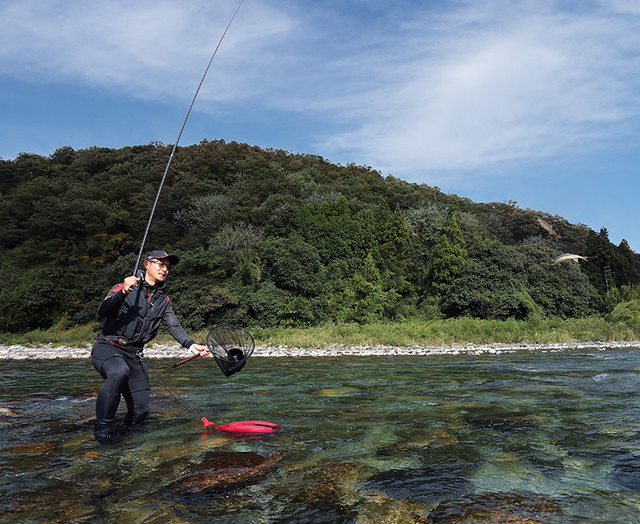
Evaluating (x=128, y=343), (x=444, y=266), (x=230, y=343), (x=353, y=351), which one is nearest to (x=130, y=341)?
(x=128, y=343)

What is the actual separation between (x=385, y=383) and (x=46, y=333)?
83.5 ft

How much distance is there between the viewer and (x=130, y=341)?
17.5ft

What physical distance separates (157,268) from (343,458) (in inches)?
117

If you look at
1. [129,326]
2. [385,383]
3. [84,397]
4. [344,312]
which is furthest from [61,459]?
[344,312]

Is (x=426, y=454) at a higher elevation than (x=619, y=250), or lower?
lower

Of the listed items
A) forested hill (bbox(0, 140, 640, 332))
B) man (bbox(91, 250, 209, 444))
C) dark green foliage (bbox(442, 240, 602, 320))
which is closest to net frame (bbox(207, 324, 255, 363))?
man (bbox(91, 250, 209, 444))

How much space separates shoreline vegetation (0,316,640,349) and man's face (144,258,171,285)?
15.4m

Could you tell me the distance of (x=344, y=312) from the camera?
30516mm

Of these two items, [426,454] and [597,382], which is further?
[597,382]

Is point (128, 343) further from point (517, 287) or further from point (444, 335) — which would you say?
point (517, 287)

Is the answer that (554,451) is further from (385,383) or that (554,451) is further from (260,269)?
(260,269)

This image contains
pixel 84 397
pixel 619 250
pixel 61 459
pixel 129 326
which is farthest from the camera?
pixel 619 250

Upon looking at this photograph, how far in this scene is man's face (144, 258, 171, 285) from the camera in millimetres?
5371

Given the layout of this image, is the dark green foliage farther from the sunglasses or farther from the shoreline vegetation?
the sunglasses
